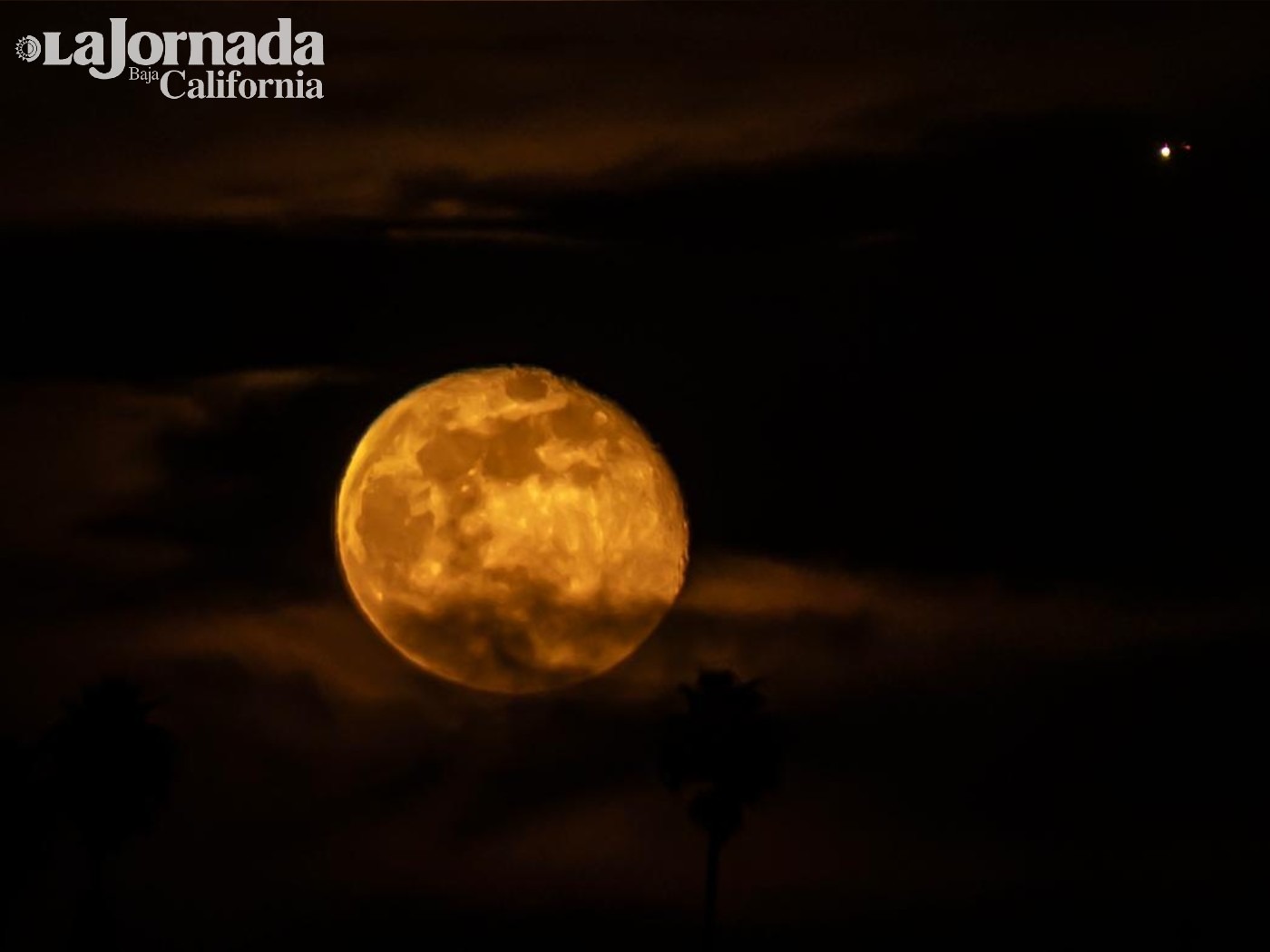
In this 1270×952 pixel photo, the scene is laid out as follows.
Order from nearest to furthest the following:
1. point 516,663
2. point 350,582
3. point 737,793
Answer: point 737,793, point 516,663, point 350,582

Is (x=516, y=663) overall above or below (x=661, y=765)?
above

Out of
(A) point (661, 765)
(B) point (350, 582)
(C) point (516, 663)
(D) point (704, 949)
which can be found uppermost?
(B) point (350, 582)

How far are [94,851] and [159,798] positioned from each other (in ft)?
6.88

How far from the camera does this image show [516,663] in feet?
169

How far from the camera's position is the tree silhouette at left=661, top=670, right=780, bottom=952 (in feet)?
135

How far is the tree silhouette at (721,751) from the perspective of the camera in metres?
41.3

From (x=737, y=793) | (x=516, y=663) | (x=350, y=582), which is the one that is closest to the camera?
(x=737, y=793)

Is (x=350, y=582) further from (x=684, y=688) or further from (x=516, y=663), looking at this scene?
(x=684, y=688)

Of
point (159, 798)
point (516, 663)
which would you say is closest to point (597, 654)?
point (516, 663)

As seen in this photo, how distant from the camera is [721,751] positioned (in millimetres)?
41312

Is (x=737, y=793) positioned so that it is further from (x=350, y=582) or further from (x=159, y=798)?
(x=350, y=582)

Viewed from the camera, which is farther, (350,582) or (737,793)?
(350,582)

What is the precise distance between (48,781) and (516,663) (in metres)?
13.3

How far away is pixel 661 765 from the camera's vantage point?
138 feet
